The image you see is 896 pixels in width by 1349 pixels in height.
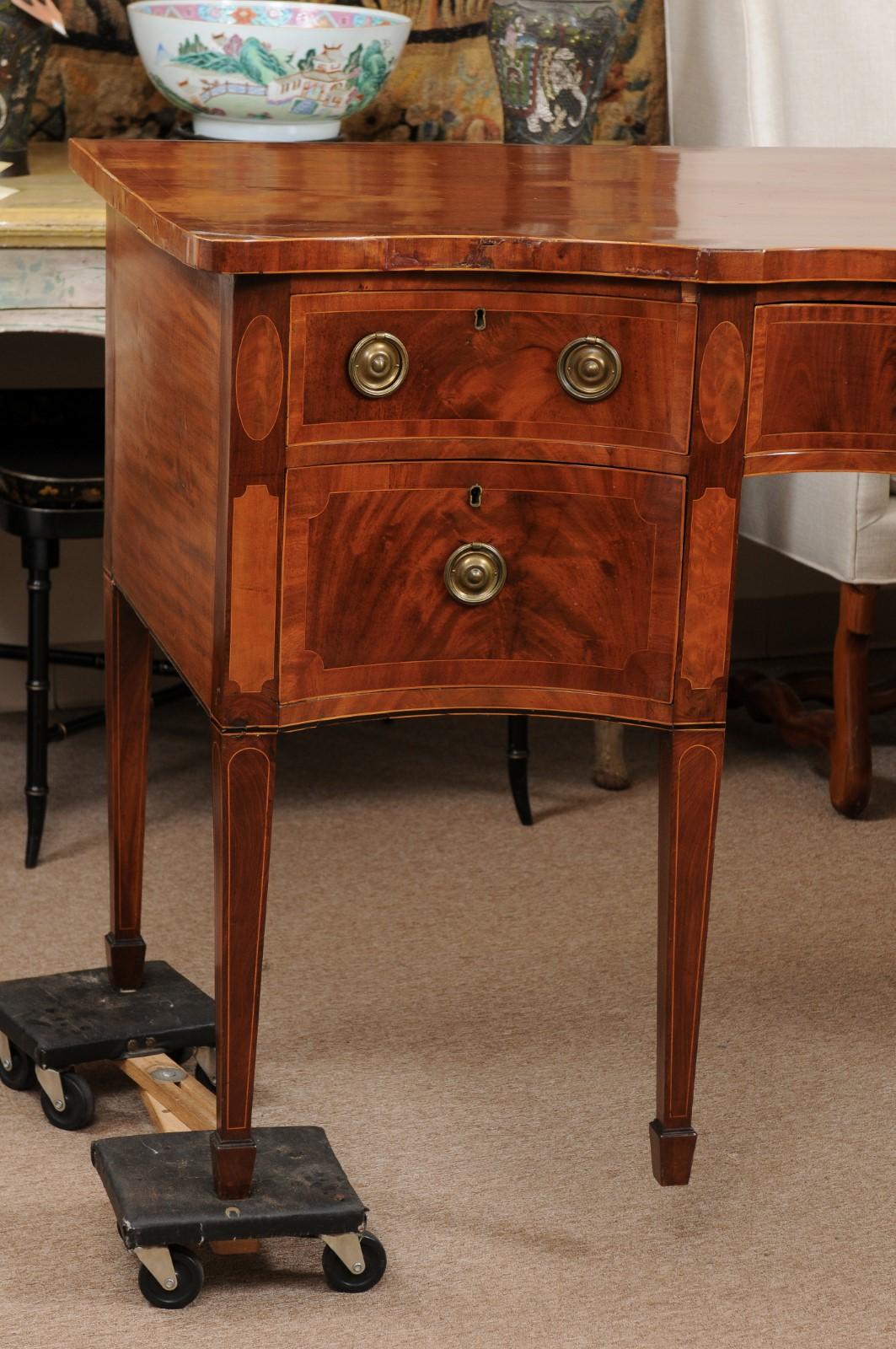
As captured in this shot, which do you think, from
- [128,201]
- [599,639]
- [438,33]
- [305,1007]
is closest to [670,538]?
[599,639]

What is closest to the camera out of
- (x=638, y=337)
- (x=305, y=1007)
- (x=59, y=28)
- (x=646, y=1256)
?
→ (x=638, y=337)

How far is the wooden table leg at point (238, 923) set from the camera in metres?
1.48

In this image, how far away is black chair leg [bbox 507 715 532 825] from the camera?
268cm

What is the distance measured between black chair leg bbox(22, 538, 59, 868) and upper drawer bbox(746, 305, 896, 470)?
4.15 ft

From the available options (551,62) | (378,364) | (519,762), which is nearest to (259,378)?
(378,364)

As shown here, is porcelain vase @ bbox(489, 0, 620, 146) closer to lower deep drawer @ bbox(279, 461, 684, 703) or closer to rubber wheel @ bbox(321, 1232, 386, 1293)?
lower deep drawer @ bbox(279, 461, 684, 703)

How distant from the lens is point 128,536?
1792mm

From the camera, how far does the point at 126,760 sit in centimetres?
192

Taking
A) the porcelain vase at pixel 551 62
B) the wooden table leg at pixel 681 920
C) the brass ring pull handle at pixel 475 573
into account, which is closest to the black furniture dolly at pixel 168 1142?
the wooden table leg at pixel 681 920

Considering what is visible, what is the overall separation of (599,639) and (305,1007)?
0.82m

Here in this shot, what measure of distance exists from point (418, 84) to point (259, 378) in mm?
1823

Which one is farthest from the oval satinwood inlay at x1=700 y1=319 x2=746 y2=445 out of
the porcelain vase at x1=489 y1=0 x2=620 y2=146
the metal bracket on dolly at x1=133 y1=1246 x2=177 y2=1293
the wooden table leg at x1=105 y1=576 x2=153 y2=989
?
the porcelain vase at x1=489 y1=0 x2=620 y2=146

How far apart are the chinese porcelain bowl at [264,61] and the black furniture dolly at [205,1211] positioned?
1548 mm

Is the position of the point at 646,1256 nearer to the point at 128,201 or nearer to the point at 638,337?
the point at 638,337
